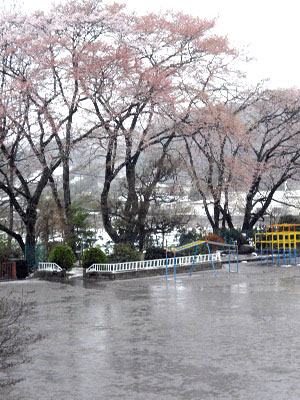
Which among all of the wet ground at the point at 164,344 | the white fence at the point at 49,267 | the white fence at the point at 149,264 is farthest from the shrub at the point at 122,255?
the wet ground at the point at 164,344

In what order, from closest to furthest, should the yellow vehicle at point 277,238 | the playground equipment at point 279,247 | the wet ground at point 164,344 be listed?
the wet ground at point 164,344
the playground equipment at point 279,247
the yellow vehicle at point 277,238

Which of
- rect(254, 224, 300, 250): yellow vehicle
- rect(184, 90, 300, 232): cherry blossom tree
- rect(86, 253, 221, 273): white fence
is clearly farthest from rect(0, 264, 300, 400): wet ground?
rect(184, 90, 300, 232): cherry blossom tree

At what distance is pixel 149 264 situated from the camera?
962 inches

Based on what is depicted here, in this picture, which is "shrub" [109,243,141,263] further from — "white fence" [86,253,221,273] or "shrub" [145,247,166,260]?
"shrub" [145,247,166,260]

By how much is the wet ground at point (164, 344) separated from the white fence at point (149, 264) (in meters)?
3.27

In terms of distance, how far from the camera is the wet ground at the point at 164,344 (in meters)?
8.30

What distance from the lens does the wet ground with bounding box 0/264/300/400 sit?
830cm

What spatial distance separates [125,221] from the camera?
89.9ft

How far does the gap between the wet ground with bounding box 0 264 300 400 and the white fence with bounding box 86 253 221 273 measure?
10.7 ft

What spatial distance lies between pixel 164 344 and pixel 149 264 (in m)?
13.3

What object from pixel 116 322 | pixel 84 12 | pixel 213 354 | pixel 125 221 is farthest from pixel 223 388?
pixel 84 12

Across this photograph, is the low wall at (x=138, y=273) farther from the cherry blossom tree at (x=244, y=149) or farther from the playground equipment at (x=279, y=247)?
the cherry blossom tree at (x=244, y=149)

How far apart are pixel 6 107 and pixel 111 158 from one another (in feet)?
17.1

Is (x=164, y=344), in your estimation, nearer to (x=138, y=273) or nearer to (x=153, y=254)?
(x=138, y=273)
